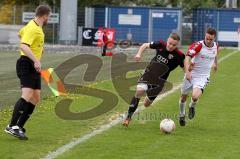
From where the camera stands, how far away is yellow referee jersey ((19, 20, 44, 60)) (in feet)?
33.3

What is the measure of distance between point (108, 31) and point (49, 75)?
77.9 feet

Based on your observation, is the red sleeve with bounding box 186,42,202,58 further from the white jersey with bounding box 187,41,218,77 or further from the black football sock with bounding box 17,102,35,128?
the black football sock with bounding box 17,102,35,128

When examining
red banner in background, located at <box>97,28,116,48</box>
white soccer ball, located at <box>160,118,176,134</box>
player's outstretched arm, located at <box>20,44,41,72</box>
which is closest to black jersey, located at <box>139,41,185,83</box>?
white soccer ball, located at <box>160,118,176,134</box>

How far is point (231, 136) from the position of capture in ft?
36.9

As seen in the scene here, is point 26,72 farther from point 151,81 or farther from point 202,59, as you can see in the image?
point 202,59

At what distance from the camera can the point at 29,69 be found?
1027 cm

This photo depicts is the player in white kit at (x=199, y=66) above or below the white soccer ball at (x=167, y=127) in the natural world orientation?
above

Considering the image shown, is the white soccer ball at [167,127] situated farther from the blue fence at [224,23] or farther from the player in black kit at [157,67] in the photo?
the blue fence at [224,23]

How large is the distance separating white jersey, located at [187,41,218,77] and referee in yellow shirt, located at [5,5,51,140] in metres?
3.33

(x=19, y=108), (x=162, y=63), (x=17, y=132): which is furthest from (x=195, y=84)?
(x=17, y=132)

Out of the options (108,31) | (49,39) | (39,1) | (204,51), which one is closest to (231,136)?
(204,51)

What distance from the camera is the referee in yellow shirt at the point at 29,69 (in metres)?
10.2

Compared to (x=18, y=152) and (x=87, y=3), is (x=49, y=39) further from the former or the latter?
(x=18, y=152)

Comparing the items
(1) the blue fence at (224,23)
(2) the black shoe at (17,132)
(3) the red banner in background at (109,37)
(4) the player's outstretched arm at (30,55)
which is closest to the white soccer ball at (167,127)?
(2) the black shoe at (17,132)
